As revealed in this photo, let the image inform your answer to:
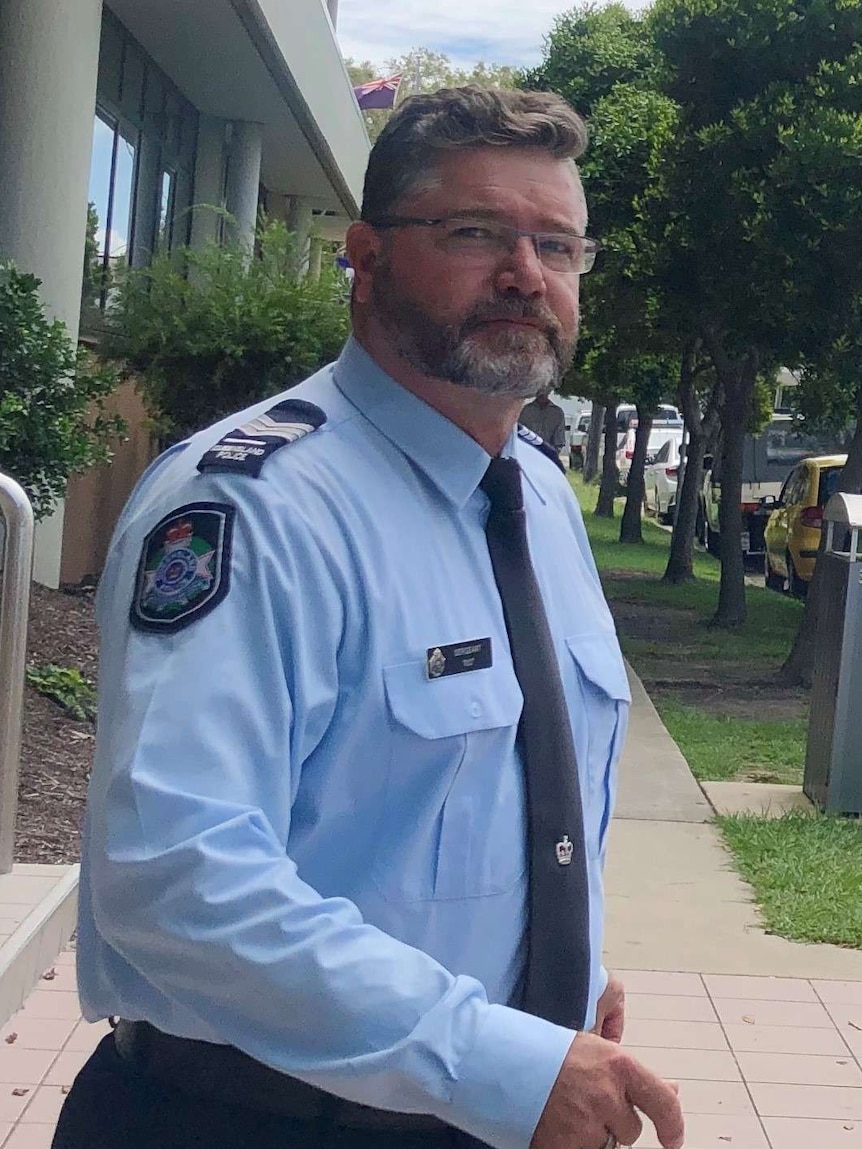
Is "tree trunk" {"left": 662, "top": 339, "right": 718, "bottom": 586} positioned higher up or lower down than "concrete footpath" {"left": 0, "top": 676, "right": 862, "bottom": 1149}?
higher up

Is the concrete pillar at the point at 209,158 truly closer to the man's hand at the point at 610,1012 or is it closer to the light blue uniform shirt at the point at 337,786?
the man's hand at the point at 610,1012

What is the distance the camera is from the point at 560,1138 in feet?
5.12

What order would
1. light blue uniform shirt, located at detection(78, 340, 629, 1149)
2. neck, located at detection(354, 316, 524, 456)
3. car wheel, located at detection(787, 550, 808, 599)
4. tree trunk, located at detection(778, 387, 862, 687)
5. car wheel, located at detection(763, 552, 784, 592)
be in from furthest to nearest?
car wheel, located at detection(763, 552, 784, 592) < car wheel, located at detection(787, 550, 808, 599) < tree trunk, located at detection(778, 387, 862, 687) < neck, located at detection(354, 316, 524, 456) < light blue uniform shirt, located at detection(78, 340, 629, 1149)

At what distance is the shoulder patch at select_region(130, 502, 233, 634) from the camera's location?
62.0 inches

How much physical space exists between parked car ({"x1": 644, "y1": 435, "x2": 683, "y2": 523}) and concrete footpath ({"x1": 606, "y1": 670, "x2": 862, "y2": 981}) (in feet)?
87.8

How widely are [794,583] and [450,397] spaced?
17.5 m

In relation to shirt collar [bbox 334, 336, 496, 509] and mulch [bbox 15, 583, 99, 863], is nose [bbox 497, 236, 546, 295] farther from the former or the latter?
mulch [bbox 15, 583, 99, 863]

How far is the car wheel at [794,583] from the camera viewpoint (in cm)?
1878

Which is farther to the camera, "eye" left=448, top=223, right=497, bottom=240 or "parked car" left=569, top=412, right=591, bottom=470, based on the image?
"parked car" left=569, top=412, right=591, bottom=470

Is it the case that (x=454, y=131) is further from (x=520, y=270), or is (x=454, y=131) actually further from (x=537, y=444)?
(x=537, y=444)

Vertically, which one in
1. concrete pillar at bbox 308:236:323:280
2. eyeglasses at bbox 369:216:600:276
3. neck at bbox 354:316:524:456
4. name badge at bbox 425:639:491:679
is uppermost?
concrete pillar at bbox 308:236:323:280

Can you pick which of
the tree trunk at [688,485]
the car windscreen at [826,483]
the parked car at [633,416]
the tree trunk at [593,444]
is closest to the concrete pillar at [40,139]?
the car windscreen at [826,483]

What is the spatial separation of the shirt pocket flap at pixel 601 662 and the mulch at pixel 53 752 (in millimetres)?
2939

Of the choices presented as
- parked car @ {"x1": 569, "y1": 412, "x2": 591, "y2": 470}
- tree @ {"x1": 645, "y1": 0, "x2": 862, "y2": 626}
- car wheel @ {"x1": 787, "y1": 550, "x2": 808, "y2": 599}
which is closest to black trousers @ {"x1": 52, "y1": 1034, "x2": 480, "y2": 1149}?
tree @ {"x1": 645, "y1": 0, "x2": 862, "y2": 626}
